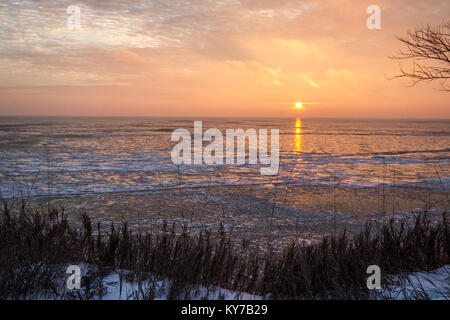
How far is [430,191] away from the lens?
9859 millimetres

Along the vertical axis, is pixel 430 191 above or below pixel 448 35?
below

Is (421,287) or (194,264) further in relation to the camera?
(194,264)

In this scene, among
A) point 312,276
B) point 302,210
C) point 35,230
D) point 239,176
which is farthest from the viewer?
point 239,176

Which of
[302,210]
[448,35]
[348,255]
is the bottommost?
[302,210]

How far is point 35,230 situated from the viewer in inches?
148

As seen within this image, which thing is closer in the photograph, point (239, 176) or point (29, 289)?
point (29, 289)

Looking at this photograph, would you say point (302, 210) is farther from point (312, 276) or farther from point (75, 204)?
point (75, 204)

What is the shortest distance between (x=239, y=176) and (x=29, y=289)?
9.95 metres

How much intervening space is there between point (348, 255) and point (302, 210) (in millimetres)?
4348

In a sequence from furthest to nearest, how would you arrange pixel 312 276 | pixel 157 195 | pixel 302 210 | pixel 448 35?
pixel 157 195 → pixel 302 210 → pixel 448 35 → pixel 312 276
